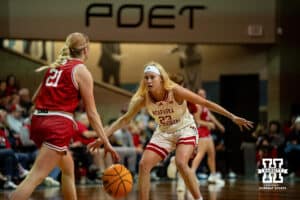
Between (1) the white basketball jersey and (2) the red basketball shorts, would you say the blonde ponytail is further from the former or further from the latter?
(1) the white basketball jersey

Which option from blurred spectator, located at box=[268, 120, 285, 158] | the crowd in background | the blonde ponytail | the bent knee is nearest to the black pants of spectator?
the crowd in background

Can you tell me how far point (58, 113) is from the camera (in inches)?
244

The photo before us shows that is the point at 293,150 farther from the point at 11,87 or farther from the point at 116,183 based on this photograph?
the point at 116,183

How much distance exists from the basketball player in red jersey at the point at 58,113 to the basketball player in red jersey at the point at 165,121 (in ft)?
5.00

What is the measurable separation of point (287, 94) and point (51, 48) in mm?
6560

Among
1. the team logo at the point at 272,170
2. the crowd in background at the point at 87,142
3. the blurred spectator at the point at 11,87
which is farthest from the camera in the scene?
the blurred spectator at the point at 11,87

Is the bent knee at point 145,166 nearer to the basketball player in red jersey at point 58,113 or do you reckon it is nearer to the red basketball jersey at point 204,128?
the basketball player in red jersey at point 58,113

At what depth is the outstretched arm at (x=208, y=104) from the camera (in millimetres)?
7711

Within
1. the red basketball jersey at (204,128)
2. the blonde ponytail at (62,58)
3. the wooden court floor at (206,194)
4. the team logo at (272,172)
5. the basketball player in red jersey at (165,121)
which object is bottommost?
the team logo at (272,172)

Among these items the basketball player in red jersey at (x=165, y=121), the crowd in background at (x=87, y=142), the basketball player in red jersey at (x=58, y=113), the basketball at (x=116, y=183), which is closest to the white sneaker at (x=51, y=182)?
the crowd in background at (x=87, y=142)

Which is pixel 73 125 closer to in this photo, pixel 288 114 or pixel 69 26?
pixel 69 26

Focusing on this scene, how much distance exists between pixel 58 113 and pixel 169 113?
2.14 m

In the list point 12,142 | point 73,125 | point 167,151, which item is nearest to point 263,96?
point 12,142

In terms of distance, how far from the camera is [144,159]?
25.7 ft
